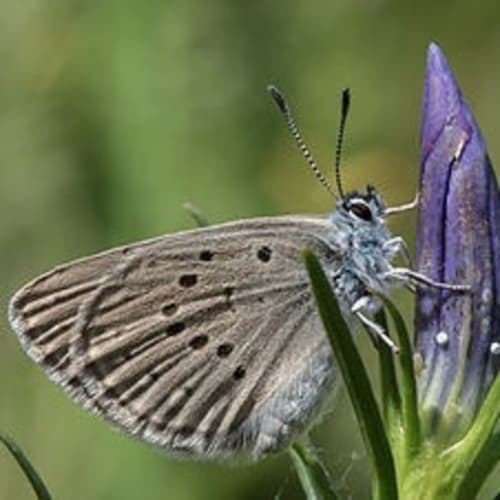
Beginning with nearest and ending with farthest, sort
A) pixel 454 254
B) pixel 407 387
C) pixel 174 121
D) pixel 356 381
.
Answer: pixel 356 381
pixel 407 387
pixel 454 254
pixel 174 121

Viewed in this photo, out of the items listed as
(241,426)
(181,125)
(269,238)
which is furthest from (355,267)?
(181,125)

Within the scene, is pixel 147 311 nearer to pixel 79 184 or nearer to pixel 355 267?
pixel 355 267

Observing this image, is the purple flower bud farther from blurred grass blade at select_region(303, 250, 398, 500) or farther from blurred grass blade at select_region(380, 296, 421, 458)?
blurred grass blade at select_region(303, 250, 398, 500)

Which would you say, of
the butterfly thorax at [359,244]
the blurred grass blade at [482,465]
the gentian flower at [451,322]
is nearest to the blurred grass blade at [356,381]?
the gentian flower at [451,322]

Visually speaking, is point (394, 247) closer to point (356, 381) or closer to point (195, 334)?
point (195, 334)

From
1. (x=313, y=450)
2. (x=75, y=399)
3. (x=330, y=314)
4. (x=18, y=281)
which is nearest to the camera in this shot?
(x=330, y=314)

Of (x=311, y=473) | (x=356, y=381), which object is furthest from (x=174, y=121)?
(x=356, y=381)

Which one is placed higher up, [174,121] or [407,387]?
[174,121]
